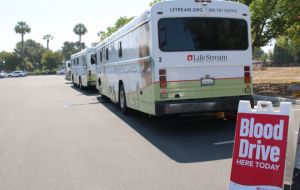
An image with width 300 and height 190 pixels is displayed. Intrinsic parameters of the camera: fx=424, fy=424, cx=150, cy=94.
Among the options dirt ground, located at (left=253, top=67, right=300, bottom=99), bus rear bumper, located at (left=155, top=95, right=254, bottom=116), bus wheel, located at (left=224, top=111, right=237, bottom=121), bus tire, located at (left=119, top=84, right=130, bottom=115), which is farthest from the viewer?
dirt ground, located at (left=253, top=67, right=300, bottom=99)

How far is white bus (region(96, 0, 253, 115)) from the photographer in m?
9.36

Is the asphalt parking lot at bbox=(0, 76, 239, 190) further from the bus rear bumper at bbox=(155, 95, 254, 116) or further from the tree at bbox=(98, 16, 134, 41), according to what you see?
the tree at bbox=(98, 16, 134, 41)

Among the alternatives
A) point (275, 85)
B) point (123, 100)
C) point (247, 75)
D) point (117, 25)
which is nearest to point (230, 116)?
point (247, 75)

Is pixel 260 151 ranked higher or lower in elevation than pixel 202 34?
lower

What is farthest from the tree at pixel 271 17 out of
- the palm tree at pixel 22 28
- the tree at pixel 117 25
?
the palm tree at pixel 22 28

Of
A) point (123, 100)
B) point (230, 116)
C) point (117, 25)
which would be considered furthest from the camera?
point (117, 25)

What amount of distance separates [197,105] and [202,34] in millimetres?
1644

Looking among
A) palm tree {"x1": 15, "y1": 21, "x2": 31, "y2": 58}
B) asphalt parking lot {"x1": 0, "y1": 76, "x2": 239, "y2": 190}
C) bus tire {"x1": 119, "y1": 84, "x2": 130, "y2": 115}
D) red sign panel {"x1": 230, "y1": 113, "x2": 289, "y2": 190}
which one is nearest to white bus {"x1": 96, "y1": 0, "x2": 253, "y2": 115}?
asphalt parking lot {"x1": 0, "y1": 76, "x2": 239, "y2": 190}

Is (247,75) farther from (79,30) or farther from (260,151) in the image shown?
(79,30)

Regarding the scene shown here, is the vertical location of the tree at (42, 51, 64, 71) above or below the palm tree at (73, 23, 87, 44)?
below

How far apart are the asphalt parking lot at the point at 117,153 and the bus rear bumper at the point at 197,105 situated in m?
0.56

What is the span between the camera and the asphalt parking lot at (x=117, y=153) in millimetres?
6133

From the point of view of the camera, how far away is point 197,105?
9461 millimetres

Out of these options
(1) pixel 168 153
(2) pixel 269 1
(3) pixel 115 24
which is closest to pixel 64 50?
(3) pixel 115 24
